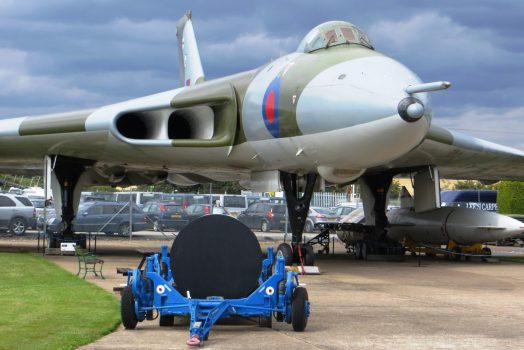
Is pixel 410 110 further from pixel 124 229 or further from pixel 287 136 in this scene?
pixel 124 229

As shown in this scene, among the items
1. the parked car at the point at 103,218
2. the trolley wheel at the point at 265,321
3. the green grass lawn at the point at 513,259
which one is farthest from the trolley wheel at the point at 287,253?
the parked car at the point at 103,218

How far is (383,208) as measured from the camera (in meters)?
19.5

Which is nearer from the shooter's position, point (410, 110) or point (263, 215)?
point (410, 110)

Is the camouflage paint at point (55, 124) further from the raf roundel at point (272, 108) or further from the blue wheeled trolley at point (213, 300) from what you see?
the blue wheeled trolley at point (213, 300)

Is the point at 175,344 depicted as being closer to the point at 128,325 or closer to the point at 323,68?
the point at 128,325

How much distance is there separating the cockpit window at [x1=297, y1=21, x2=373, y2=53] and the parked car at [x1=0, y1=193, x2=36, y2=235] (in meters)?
16.9

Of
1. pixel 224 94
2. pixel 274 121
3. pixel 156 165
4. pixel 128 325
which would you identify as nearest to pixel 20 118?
pixel 156 165

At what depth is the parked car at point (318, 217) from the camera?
32125mm

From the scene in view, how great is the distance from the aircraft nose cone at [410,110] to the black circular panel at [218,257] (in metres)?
4.58

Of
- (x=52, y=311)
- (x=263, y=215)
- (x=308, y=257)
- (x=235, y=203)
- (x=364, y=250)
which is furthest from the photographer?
(x=235, y=203)

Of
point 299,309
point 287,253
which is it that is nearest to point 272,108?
point 287,253

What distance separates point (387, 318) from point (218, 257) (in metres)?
1.99

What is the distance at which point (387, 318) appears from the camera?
27.7 feet

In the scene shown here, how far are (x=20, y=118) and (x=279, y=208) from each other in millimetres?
14958
